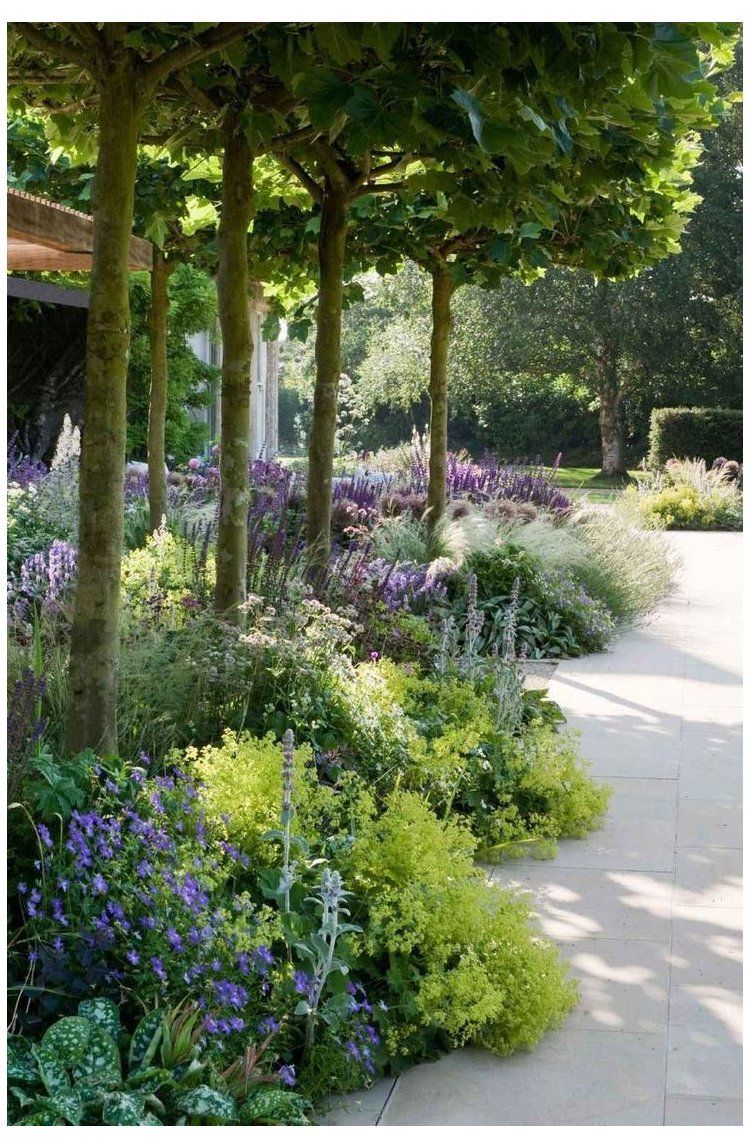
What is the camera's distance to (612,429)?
28.6 meters

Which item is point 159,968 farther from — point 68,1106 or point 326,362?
point 326,362

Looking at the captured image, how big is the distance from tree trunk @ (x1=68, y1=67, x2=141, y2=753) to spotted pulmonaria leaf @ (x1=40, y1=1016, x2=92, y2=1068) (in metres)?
1.02

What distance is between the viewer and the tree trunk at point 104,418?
10.3 ft

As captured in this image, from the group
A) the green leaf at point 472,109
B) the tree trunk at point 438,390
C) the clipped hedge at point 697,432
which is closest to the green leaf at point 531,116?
the green leaf at point 472,109

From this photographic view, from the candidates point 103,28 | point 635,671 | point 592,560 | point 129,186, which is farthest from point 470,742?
point 592,560

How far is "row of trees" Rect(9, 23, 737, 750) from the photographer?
9.16 feet

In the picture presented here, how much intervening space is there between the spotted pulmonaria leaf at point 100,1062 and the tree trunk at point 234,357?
2390 millimetres

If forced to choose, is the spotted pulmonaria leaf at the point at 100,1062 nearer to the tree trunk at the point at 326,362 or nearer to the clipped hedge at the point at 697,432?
the tree trunk at the point at 326,362

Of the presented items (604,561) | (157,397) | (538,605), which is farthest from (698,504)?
(157,397)

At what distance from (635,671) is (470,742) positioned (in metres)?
3.44

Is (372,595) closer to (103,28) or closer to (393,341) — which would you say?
(103,28)

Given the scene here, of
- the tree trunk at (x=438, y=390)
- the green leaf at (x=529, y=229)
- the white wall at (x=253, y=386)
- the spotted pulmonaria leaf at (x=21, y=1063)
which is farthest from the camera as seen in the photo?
the white wall at (x=253, y=386)
